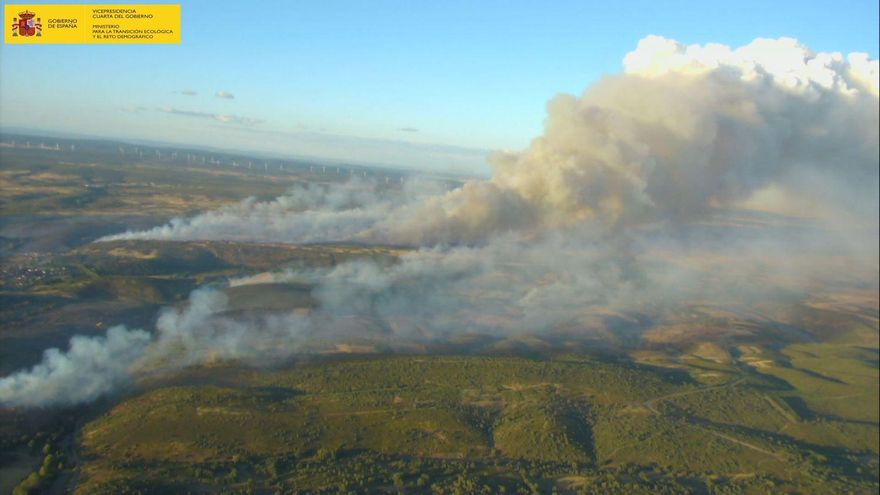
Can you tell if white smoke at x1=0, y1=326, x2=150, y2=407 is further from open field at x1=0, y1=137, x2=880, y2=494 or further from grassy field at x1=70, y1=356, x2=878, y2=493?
grassy field at x1=70, y1=356, x2=878, y2=493

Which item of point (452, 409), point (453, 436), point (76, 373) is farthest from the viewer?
point (76, 373)

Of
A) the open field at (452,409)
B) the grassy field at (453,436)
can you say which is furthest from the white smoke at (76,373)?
the grassy field at (453,436)

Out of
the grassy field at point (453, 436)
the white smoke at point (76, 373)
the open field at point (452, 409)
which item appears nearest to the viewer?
the grassy field at point (453, 436)

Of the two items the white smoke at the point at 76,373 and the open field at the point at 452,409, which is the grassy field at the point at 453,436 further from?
the white smoke at the point at 76,373

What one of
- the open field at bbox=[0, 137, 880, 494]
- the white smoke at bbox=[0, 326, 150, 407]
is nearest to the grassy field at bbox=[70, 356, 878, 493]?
the open field at bbox=[0, 137, 880, 494]

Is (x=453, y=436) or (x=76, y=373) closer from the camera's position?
(x=453, y=436)

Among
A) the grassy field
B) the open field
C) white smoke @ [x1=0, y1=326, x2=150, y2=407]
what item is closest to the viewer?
the grassy field

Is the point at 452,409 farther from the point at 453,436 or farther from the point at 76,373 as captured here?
the point at 76,373

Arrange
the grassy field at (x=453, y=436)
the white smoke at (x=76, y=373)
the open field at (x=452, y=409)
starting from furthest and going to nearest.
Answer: the white smoke at (x=76, y=373)
the open field at (x=452, y=409)
the grassy field at (x=453, y=436)

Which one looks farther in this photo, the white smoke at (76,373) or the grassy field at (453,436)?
the white smoke at (76,373)

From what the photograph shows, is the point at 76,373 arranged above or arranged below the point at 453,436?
above

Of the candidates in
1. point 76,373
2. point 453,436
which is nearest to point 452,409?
point 453,436
